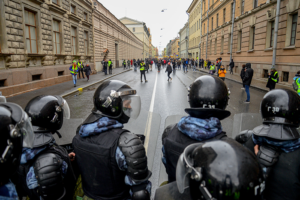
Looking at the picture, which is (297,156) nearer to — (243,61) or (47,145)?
(47,145)

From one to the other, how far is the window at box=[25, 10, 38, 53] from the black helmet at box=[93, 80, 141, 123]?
14.0 meters

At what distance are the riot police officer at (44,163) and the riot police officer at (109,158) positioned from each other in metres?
0.17

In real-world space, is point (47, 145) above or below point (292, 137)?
below

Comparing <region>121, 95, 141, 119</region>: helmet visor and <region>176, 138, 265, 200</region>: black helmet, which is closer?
<region>176, 138, 265, 200</region>: black helmet

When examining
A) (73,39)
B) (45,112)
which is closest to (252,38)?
(73,39)

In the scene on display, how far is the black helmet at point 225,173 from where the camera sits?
3.29 feet

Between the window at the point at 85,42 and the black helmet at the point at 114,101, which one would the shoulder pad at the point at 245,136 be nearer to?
the black helmet at the point at 114,101

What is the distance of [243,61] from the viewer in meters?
23.2

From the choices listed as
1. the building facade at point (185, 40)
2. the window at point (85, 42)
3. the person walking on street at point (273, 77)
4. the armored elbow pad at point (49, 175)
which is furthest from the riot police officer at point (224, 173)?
the building facade at point (185, 40)

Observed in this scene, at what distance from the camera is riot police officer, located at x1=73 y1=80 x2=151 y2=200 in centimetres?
162

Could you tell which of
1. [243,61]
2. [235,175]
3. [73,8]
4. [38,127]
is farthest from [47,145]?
[243,61]

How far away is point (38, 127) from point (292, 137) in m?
2.15

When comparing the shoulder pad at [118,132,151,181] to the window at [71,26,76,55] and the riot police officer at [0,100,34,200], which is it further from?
the window at [71,26,76,55]

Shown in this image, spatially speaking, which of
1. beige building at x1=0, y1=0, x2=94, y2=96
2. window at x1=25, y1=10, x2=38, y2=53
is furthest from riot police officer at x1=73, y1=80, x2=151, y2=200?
window at x1=25, y1=10, x2=38, y2=53
